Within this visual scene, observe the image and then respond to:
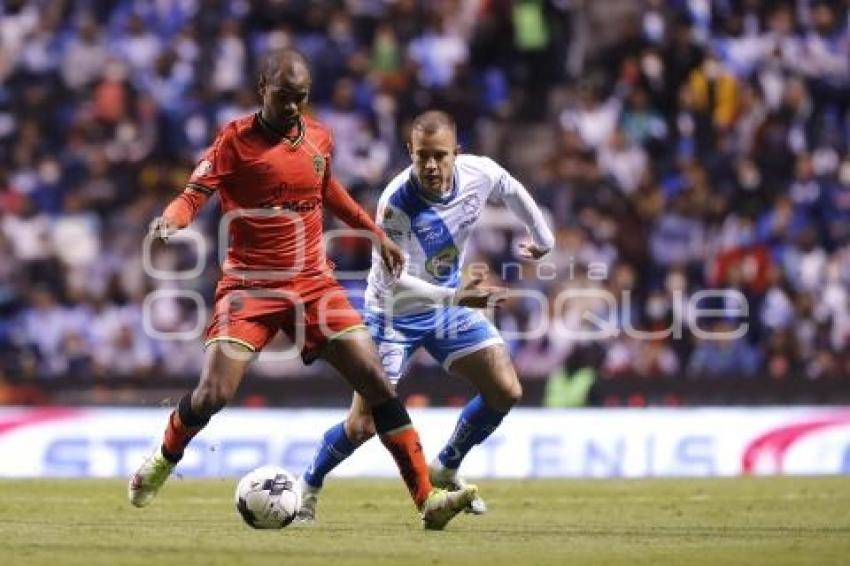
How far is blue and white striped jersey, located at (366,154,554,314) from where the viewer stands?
12211 mm

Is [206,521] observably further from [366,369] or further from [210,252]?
[210,252]

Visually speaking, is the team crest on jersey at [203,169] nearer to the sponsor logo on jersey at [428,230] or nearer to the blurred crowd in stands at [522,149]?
the sponsor logo on jersey at [428,230]

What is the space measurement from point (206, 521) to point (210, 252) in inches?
311

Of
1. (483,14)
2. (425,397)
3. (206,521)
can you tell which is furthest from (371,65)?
(206,521)

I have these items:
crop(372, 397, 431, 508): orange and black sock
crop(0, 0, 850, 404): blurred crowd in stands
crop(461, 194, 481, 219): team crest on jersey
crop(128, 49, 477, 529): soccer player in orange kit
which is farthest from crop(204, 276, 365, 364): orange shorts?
crop(0, 0, 850, 404): blurred crowd in stands

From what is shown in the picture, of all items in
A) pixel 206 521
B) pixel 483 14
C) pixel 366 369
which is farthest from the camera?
pixel 483 14

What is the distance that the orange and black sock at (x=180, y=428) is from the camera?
36.7 feet

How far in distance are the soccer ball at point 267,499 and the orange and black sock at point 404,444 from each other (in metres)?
0.69

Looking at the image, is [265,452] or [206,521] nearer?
[206,521]

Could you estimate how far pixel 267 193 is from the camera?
437 inches

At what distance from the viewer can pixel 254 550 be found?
10.1 metres

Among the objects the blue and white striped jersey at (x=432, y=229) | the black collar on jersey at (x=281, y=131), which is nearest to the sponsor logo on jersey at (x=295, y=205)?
the black collar on jersey at (x=281, y=131)

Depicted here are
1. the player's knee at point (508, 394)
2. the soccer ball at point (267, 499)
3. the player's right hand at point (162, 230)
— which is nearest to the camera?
the player's right hand at point (162, 230)

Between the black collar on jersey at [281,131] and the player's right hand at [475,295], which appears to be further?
the player's right hand at [475,295]
